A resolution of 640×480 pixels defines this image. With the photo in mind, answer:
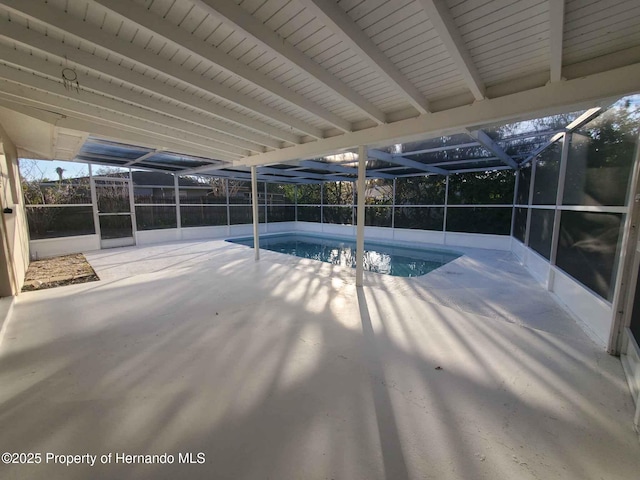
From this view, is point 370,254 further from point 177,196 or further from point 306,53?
point 177,196

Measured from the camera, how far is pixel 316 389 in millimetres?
1923

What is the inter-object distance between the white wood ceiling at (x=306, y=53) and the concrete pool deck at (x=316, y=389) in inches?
95.8

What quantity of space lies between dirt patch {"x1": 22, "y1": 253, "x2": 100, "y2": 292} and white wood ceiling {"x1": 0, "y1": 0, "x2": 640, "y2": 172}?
288 centimetres

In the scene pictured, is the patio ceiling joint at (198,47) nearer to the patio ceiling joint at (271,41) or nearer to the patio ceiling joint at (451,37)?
the patio ceiling joint at (271,41)

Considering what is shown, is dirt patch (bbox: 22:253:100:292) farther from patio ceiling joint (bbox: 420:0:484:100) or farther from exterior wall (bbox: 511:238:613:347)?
exterior wall (bbox: 511:238:613:347)

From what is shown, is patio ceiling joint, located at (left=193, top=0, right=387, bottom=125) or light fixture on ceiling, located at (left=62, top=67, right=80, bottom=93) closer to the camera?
patio ceiling joint, located at (left=193, top=0, right=387, bottom=125)

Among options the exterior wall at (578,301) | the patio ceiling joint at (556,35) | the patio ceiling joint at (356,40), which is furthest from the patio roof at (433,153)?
the exterior wall at (578,301)

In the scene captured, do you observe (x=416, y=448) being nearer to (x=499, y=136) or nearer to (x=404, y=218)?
(x=499, y=136)

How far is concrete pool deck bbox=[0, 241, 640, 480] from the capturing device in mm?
1393

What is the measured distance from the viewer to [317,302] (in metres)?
3.65

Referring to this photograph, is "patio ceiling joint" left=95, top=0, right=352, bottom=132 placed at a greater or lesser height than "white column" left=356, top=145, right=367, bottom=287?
greater

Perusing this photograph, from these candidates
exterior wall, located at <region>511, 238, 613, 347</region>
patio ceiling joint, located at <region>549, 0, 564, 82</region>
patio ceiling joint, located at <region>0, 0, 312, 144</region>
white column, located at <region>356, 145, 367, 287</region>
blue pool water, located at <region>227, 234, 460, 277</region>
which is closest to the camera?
patio ceiling joint, located at <region>549, 0, 564, 82</region>

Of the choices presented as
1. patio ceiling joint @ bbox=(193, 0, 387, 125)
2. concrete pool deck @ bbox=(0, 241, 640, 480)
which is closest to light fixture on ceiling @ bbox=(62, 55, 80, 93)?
patio ceiling joint @ bbox=(193, 0, 387, 125)

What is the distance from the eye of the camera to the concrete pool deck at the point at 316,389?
4.57 ft
